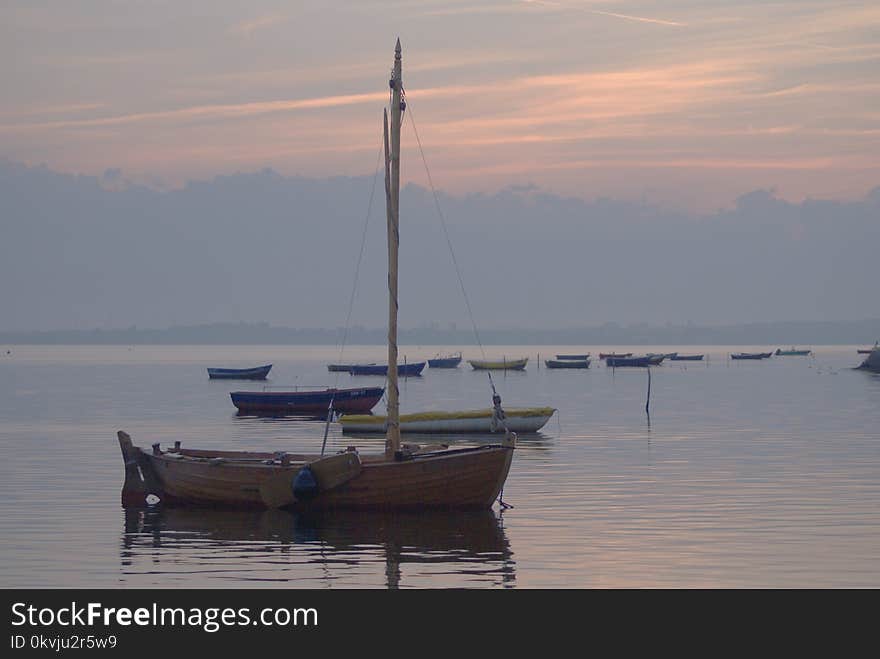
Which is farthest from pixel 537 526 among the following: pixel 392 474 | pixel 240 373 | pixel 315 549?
pixel 240 373

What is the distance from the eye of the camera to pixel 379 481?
112 feet

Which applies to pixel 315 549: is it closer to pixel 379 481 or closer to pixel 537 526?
pixel 379 481

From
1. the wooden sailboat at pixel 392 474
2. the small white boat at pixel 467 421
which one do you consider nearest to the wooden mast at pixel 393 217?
the wooden sailboat at pixel 392 474

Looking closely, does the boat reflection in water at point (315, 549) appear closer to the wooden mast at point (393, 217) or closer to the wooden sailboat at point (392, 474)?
the wooden sailboat at point (392, 474)

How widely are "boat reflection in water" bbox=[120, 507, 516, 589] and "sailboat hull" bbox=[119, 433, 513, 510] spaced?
13.6 inches

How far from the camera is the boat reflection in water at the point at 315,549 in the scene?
26203 millimetres

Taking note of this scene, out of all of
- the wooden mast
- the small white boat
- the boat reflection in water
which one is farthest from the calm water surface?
the wooden mast

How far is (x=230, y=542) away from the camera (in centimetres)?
3112

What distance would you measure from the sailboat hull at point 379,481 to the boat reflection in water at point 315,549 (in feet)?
1.13

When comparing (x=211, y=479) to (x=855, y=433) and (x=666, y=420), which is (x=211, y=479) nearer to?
(x=855, y=433)

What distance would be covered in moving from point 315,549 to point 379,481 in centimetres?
446

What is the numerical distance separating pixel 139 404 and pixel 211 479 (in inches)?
2747
